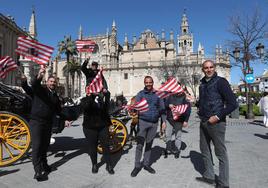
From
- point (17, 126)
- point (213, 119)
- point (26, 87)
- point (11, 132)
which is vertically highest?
point (26, 87)

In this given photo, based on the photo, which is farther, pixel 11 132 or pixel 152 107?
pixel 11 132

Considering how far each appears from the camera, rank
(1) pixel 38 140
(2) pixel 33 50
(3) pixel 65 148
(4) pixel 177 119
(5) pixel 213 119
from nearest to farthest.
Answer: (5) pixel 213 119
(1) pixel 38 140
(2) pixel 33 50
(4) pixel 177 119
(3) pixel 65 148

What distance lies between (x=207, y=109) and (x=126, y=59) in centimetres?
5456

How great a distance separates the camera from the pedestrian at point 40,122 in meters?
3.92

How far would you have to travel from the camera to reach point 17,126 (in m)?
4.48

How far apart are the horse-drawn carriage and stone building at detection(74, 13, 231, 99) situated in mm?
40404

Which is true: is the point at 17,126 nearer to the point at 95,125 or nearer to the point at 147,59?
the point at 95,125

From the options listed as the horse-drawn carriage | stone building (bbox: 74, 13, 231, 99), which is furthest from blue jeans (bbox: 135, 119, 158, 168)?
stone building (bbox: 74, 13, 231, 99)

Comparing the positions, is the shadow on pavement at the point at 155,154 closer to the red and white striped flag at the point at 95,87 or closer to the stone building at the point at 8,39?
the red and white striped flag at the point at 95,87

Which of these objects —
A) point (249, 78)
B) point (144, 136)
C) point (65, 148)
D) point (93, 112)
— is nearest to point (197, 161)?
point (144, 136)

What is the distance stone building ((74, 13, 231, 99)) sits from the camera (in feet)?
155

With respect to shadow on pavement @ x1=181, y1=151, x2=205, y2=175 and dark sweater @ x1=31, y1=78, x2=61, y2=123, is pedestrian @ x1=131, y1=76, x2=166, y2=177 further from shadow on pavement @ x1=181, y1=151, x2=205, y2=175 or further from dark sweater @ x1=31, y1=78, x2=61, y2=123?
dark sweater @ x1=31, y1=78, x2=61, y2=123

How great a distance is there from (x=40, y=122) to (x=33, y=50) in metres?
2.17

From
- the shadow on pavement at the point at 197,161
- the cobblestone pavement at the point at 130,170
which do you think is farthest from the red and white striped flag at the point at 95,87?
the shadow on pavement at the point at 197,161
